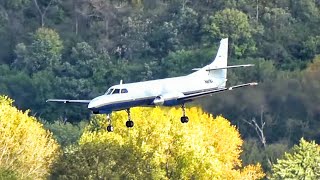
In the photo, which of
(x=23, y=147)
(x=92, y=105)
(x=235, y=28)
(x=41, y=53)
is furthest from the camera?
(x=41, y=53)

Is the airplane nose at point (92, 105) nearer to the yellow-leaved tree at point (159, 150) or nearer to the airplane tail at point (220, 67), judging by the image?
the airplane tail at point (220, 67)

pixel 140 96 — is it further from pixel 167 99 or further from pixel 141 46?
pixel 141 46

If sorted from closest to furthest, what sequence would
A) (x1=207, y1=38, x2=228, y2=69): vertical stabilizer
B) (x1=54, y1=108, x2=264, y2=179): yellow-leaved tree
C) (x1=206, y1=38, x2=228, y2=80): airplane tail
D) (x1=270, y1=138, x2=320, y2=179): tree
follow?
(x1=206, y1=38, x2=228, y2=80): airplane tail < (x1=207, y1=38, x2=228, y2=69): vertical stabilizer < (x1=54, y1=108, x2=264, y2=179): yellow-leaved tree < (x1=270, y1=138, x2=320, y2=179): tree

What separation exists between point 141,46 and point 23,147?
170 ft

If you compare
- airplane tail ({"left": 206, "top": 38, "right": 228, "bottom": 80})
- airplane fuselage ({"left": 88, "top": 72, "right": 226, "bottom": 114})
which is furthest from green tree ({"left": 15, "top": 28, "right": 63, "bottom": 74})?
airplane fuselage ({"left": 88, "top": 72, "right": 226, "bottom": 114})

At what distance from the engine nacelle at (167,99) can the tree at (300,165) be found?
103 ft

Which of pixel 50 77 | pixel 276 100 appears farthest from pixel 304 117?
pixel 50 77

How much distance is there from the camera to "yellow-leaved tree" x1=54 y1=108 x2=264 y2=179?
136m

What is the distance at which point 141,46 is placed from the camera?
7667 inches

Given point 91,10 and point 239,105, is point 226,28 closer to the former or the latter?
point 91,10

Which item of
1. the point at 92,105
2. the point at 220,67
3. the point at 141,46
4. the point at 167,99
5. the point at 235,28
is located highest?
the point at 235,28

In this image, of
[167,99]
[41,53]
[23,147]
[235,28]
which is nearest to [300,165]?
[23,147]

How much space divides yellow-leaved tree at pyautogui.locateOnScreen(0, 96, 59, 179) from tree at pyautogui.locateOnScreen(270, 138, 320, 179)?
44.3 ft

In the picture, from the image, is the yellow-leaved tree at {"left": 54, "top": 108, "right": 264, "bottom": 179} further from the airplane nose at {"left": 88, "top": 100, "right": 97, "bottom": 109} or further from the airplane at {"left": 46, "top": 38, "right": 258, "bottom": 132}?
the airplane nose at {"left": 88, "top": 100, "right": 97, "bottom": 109}
